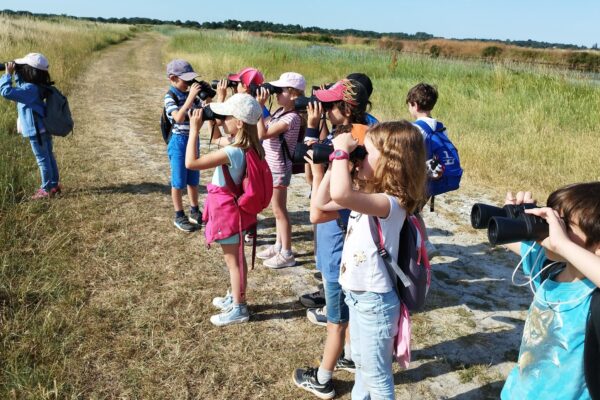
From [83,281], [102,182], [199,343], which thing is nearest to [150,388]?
[199,343]

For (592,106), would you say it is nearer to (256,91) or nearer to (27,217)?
(256,91)

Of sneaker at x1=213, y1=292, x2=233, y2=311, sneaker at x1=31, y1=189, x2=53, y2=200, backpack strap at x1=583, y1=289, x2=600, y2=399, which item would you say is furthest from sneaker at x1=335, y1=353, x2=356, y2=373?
sneaker at x1=31, y1=189, x2=53, y2=200

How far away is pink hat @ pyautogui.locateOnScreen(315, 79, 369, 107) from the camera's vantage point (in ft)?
7.75

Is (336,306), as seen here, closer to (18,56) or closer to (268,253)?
(268,253)

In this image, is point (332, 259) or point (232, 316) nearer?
point (332, 259)

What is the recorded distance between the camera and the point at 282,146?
3436 millimetres

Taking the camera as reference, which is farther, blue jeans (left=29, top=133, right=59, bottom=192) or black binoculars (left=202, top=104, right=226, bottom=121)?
blue jeans (left=29, top=133, right=59, bottom=192)

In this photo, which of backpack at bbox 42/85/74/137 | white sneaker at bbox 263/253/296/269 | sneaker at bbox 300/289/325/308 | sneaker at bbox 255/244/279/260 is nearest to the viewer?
sneaker at bbox 300/289/325/308

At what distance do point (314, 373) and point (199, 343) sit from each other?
0.72 metres

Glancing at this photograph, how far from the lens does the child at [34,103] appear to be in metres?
4.00

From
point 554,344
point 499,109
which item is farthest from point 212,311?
point 499,109

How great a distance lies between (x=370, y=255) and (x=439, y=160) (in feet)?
4.85

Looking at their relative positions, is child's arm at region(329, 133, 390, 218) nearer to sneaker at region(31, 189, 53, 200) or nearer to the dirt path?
the dirt path

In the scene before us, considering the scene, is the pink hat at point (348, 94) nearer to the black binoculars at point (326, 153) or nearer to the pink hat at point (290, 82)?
the black binoculars at point (326, 153)
